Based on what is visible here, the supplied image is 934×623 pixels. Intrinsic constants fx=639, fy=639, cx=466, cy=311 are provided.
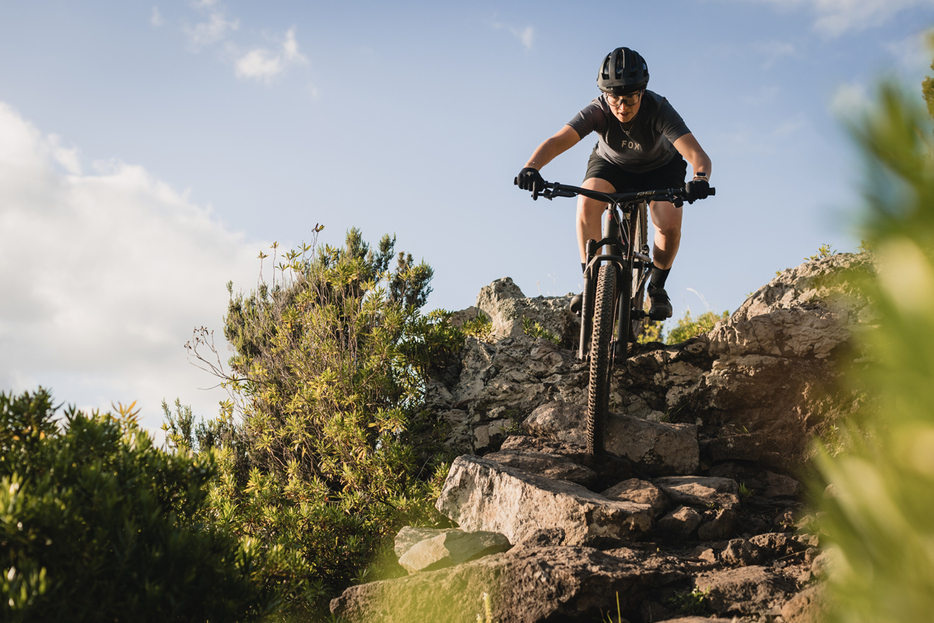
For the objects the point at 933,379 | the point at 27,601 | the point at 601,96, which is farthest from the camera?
the point at 601,96

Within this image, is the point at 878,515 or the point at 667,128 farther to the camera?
the point at 667,128

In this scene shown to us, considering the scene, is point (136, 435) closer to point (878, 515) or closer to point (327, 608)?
point (327, 608)

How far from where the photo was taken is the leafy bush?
1956mm

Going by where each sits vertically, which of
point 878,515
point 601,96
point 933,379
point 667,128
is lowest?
point 878,515

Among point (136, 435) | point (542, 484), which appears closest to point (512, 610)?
point (542, 484)

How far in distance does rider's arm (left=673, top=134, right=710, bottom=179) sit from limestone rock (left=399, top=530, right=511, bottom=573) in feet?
9.14

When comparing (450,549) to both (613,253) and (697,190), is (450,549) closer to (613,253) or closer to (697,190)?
(613,253)

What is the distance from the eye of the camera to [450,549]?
3.70 metres

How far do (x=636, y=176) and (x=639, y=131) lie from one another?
45 centimetres

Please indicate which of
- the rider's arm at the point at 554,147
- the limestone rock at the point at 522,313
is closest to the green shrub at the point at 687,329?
the limestone rock at the point at 522,313

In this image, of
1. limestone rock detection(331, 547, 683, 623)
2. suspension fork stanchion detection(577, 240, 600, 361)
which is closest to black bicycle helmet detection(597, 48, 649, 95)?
suspension fork stanchion detection(577, 240, 600, 361)

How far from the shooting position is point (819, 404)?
193 inches

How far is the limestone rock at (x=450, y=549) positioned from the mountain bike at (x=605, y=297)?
45.0 inches

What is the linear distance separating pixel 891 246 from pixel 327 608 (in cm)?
420
